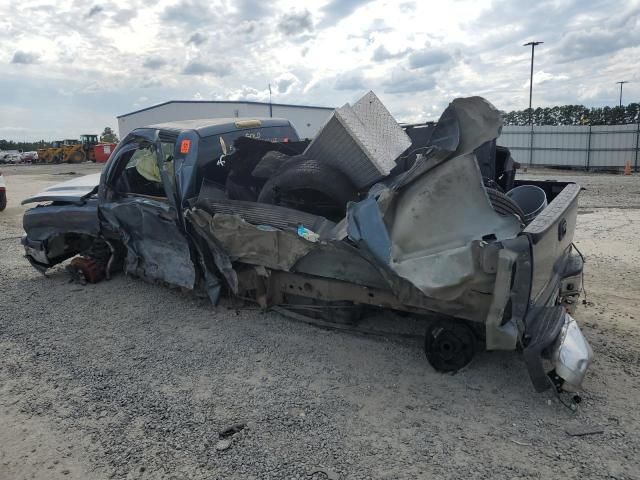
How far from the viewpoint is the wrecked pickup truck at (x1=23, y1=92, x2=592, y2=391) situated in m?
3.26

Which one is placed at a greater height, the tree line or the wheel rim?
the tree line

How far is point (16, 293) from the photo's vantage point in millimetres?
6184

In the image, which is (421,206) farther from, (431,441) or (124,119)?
(124,119)

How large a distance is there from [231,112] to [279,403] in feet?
109

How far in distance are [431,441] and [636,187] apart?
16.5 metres

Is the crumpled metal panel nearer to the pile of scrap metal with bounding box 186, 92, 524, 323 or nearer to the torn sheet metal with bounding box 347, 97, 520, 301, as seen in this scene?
the pile of scrap metal with bounding box 186, 92, 524, 323

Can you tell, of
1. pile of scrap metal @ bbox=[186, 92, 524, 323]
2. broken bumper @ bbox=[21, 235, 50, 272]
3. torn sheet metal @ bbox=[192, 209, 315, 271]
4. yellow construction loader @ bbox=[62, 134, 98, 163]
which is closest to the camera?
pile of scrap metal @ bbox=[186, 92, 524, 323]

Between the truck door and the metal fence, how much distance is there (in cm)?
2076

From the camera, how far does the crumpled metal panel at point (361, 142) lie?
4.29 metres

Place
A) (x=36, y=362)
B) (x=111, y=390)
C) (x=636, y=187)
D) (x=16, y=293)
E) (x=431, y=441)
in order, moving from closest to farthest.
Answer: (x=431, y=441) → (x=111, y=390) → (x=36, y=362) → (x=16, y=293) → (x=636, y=187)

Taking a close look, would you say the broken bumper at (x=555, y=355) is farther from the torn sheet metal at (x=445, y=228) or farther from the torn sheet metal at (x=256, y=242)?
A: the torn sheet metal at (x=256, y=242)

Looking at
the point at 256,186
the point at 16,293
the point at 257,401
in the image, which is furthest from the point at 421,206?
the point at 16,293

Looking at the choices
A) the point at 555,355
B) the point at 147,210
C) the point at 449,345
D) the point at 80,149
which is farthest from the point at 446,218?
the point at 80,149

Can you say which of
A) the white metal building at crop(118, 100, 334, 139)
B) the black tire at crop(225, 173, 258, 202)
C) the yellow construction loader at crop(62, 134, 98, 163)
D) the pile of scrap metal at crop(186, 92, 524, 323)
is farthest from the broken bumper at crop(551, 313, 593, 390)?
the yellow construction loader at crop(62, 134, 98, 163)
